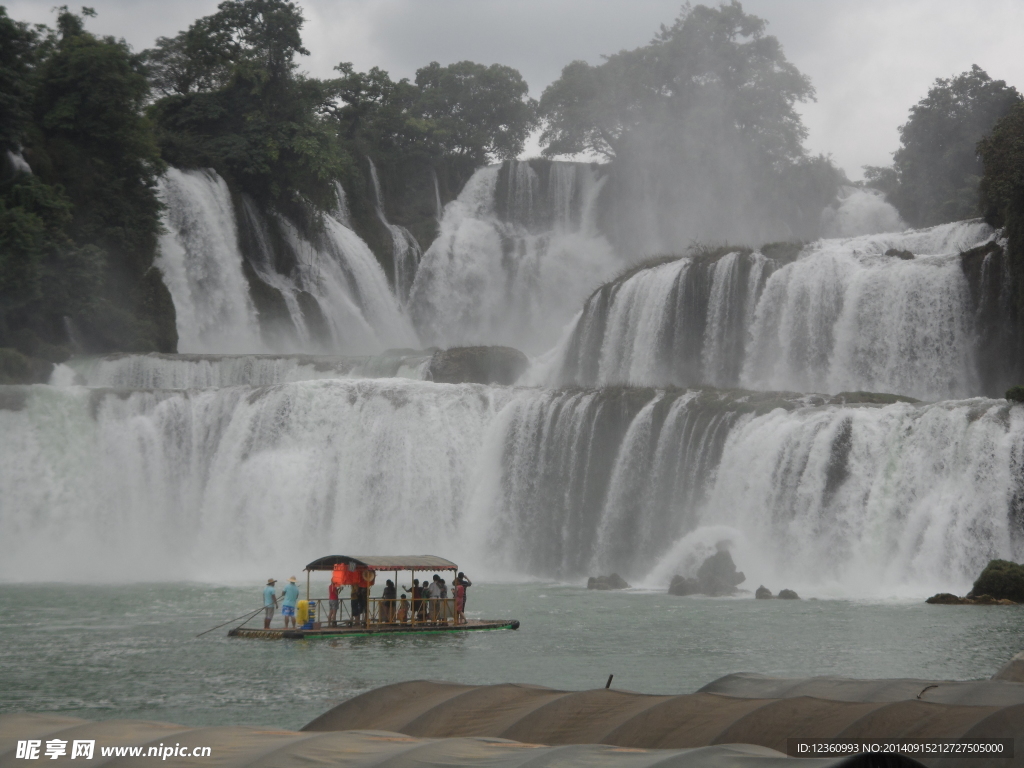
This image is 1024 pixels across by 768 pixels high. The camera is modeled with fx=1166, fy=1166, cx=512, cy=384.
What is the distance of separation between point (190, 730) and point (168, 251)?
46.2 m

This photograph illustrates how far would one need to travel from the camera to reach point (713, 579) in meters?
28.3

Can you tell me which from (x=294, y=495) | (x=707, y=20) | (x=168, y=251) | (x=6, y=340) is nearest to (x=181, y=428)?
(x=294, y=495)

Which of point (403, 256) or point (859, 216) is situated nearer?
point (403, 256)

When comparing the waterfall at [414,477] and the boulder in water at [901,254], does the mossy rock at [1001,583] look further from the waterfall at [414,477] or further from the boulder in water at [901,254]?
the boulder in water at [901,254]

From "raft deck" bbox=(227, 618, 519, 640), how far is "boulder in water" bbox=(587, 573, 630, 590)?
828 cm

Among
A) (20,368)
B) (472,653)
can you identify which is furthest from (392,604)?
(20,368)

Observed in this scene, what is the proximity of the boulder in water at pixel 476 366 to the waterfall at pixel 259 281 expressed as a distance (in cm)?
1248

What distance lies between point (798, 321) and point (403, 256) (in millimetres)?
29418

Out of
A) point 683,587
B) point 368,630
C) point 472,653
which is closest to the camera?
point 472,653

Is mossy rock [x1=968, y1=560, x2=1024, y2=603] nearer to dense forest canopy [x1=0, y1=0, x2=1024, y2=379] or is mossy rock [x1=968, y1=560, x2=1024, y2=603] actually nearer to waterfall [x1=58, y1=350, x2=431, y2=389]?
dense forest canopy [x1=0, y1=0, x2=1024, y2=379]

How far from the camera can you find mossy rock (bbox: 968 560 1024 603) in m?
23.9

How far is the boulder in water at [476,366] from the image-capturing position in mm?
43969

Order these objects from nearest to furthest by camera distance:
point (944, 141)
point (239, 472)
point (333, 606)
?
point (333, 606), point (239, 472), point (944, 141)

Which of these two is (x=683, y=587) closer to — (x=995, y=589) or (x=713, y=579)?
(x=713, y=579)
